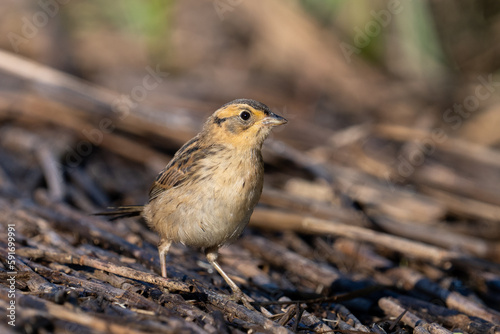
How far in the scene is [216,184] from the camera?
14.2 ft

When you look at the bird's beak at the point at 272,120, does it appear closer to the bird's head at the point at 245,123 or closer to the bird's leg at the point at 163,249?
the bird's head at the point at 245,123

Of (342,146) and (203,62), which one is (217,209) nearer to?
(342,146)

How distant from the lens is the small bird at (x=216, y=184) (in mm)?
4320

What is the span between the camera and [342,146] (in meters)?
7.36

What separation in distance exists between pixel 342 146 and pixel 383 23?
3029mm

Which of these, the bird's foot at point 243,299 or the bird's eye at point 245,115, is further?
the bird's eye at point 245,115
